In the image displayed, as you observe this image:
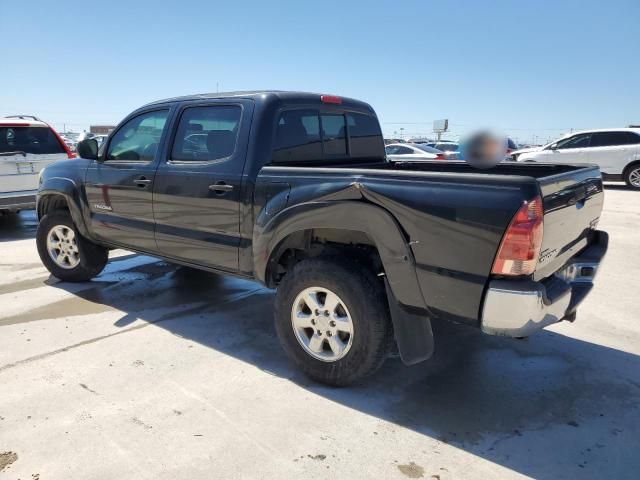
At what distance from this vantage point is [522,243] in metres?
2.34

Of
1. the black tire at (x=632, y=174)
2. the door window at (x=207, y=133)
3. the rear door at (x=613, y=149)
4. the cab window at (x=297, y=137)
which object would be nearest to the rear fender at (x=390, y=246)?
the cab window at (x=297, y=137)

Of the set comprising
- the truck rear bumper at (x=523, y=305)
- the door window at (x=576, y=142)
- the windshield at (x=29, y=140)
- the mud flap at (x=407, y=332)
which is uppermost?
the windshield at (x=29, y=140)

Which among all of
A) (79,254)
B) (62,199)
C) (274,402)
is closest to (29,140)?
(62,199)

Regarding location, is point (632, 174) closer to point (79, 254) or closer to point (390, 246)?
point (390, 246)

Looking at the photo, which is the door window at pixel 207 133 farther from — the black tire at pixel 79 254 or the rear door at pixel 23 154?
the rear door at pixel 23 154

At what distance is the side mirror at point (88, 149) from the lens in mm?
4605

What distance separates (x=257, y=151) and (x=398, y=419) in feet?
6.48

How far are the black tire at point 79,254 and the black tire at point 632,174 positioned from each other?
14.3m

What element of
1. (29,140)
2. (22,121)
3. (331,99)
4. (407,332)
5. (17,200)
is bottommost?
(407,332)

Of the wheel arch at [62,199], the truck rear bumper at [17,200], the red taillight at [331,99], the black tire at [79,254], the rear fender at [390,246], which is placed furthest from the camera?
the truck rear bumper at [17,200]

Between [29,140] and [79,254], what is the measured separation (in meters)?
4.24

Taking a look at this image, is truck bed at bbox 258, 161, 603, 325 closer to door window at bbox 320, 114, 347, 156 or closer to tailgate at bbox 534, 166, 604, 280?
tailgate at bbox 534, 166, 604, 280

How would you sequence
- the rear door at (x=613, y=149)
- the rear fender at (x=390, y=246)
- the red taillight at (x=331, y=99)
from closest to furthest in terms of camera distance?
the rear fender at (x=390, y=246)
the red taillight at (x=331, y=99)
the rear door at (x=613, y=149)

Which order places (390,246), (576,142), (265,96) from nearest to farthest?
1. (390,246)
2. (265,96)
3. (576,142)
